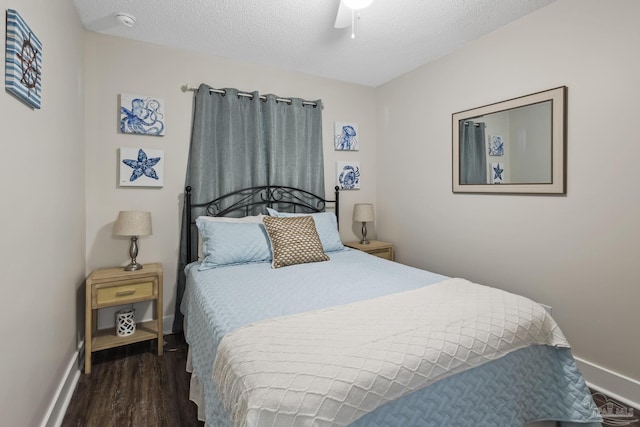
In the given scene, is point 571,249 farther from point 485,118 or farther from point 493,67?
point 493,67

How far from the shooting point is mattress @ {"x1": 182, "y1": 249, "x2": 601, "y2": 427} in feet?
3.74

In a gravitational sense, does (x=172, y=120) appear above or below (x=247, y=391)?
above

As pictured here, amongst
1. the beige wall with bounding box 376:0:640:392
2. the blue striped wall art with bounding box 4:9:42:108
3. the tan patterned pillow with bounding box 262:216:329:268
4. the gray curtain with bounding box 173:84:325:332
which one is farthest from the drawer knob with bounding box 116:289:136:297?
the beige wall with bounding box 376:0:640:392

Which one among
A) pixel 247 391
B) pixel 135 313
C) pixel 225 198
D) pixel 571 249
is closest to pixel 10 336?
pixel 247 391

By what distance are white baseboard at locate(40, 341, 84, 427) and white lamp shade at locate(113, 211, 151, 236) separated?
87cm

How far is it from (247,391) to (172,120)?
253 cm

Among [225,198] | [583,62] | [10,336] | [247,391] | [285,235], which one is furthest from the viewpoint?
[225,198]

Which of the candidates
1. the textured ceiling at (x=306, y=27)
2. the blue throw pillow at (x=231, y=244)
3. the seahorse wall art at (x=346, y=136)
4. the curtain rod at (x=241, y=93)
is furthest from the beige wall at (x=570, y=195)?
the blue throw pillow at (x=231, y=244)

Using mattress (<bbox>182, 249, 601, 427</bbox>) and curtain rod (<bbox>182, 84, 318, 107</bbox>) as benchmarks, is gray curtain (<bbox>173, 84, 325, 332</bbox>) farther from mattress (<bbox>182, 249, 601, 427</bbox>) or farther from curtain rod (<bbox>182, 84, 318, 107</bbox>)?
mattress (<bbox>182, 249, 601, 427</bbox>)

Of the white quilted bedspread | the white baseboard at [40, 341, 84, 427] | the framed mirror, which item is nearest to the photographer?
the white quilted bedspread

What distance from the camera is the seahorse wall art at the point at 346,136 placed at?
361 centimetres

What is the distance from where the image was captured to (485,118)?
8.67 ft

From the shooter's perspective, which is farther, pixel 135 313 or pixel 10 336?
pixel 135 313

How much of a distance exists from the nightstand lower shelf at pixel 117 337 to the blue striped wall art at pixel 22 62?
5.58 ft
